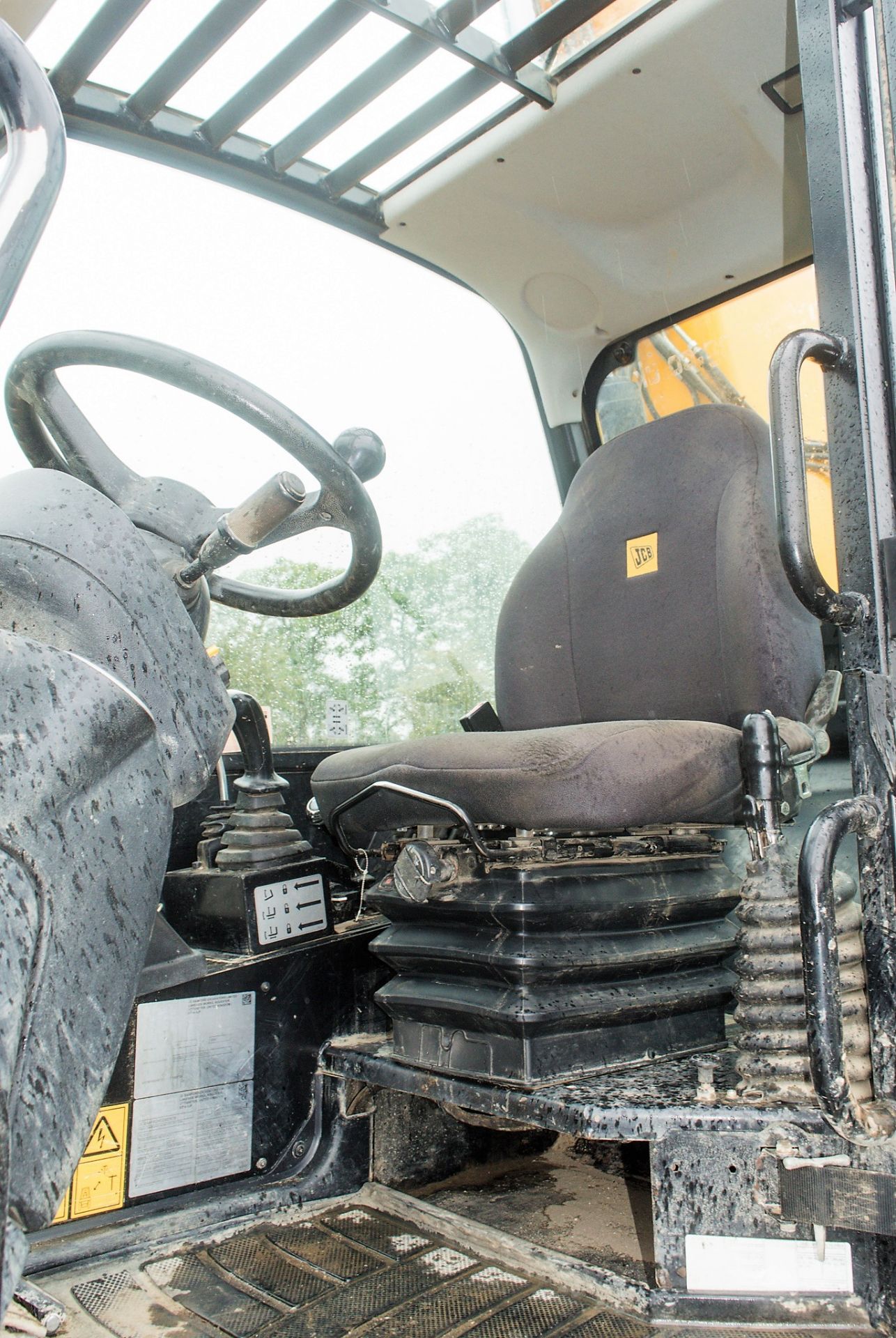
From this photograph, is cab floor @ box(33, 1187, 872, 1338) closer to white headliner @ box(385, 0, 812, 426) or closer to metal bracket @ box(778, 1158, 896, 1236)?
metal bracket @ box(778, 1158, 896, 1236)

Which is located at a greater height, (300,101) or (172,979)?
(300,101)

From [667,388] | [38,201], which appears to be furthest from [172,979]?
[667,388]

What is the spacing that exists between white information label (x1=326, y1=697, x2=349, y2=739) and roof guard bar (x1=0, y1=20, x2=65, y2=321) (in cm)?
147

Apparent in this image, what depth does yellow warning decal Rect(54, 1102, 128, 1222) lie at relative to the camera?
1220mm

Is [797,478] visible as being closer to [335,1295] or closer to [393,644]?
[335,1295]

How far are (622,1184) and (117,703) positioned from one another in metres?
1.20

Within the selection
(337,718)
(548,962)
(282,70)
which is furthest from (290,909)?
(282,70)

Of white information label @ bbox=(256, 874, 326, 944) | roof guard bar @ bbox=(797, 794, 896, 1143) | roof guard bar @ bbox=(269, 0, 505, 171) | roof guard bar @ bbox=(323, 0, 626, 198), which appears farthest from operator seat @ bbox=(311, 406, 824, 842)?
roof guard bar @ bbox=(269, 0, 505, 171)

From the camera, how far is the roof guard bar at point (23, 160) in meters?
0.68

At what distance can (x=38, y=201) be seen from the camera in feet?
2.28

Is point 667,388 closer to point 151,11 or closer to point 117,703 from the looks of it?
→ point 151,11

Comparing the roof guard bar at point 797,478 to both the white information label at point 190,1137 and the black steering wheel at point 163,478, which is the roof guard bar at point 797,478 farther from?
the white information label at point 190,1137

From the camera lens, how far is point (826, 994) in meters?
0.98

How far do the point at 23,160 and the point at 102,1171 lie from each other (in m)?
1.09
